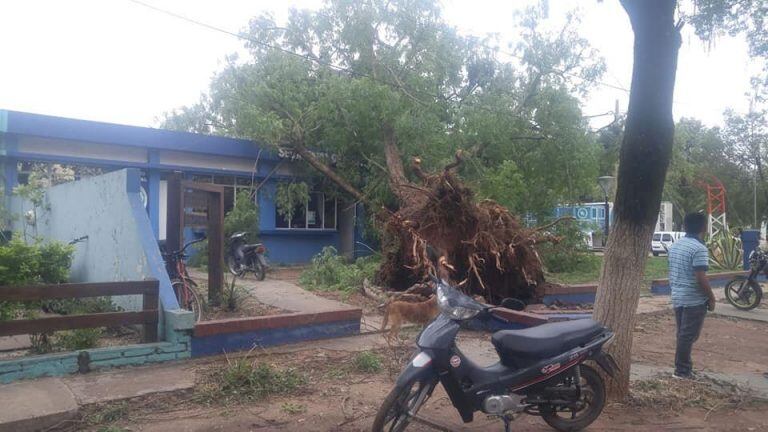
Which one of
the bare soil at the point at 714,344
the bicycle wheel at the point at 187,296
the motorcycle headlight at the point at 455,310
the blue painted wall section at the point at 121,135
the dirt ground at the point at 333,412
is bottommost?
the bare soil at the point at 714,344

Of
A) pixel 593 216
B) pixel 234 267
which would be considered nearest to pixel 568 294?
pixel 234 267

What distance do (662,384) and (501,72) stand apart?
536 inches

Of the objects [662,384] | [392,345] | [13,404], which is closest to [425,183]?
[392,345]

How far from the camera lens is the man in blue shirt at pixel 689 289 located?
6.61 metres

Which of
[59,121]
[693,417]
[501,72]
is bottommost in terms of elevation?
[693,417]

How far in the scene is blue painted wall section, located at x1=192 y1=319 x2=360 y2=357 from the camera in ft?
22.8

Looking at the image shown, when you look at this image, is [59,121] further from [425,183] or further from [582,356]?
[582,356]

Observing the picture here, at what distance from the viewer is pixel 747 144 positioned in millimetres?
35750

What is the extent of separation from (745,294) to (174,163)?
1400 cm

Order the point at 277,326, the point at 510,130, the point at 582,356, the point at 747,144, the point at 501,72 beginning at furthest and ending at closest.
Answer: the point at 747,144
the point at 501,72
the point at 510,130
the point at 277,326
the point at 582,356

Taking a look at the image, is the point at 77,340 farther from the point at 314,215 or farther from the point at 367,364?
the point at 314,215

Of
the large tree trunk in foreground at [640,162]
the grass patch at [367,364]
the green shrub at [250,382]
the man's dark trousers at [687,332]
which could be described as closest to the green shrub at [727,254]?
the man's dark trousers at [687,332]

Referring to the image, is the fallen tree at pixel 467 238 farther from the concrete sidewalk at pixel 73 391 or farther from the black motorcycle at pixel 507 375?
the black motorcycle at pixel 507 375

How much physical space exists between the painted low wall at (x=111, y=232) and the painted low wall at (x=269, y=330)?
1.65 ft
